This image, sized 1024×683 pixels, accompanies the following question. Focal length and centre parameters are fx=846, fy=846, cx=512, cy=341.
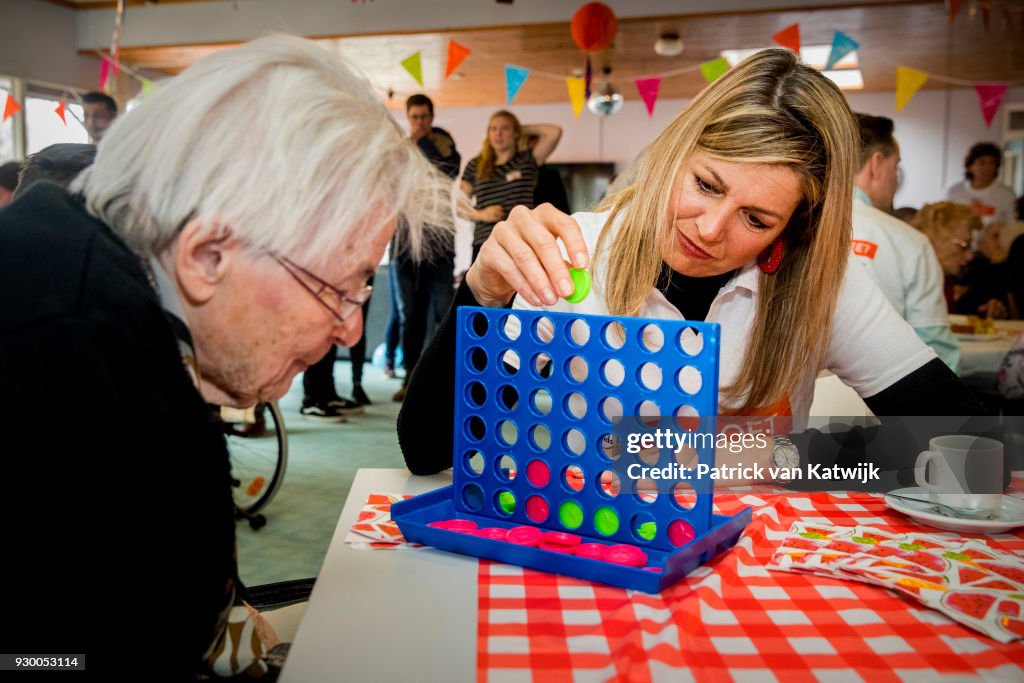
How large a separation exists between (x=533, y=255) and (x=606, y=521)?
14.2 inches

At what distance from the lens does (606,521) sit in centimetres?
94

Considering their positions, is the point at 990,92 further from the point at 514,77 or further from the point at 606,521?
the point at 606,521

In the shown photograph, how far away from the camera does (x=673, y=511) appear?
893 millimetres

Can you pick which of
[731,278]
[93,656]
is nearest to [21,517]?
[93,656]

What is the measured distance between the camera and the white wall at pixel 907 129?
10078 mm

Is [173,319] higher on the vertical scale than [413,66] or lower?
lower

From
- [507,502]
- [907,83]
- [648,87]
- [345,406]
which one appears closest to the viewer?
[507,502]

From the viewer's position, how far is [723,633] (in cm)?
76

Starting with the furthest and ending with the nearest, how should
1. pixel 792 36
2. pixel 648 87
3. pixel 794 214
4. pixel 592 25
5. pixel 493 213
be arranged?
pixel 648 87, pixel 592 25, pixel 792 36, pixel 493 213, pixel 794 214

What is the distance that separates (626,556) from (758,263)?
0.78 metres

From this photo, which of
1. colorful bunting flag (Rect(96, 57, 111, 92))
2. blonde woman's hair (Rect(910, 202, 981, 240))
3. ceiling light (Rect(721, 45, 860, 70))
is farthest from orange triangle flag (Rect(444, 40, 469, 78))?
blonde woman's hair (Rect(910, 202, 981, 240))

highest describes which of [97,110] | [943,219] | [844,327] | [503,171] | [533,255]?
[97,110]

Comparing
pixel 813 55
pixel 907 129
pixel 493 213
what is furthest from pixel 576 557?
pixel 907 129

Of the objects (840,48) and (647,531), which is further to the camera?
(840,48)
